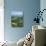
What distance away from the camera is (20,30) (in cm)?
495

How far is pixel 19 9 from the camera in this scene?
193 inches

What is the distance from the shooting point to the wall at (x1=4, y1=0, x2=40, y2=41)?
4828mm

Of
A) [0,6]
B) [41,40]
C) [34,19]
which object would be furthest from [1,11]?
[41,40]

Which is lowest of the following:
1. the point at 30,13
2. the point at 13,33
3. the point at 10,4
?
the point at 13,33

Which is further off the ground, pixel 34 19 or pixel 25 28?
pixel 34 19

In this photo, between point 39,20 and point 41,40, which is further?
point 39,20

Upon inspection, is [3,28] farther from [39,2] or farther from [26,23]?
[39,2]

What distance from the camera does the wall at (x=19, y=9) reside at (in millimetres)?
4828

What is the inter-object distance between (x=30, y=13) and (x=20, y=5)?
1.58ft

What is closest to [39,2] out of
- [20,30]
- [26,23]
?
[26,23]

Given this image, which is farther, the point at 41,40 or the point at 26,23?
the point at 26,23

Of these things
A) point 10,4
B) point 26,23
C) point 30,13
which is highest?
point 10,4

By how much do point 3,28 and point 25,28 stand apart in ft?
2.68

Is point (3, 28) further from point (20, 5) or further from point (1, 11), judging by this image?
point (20, 5)
